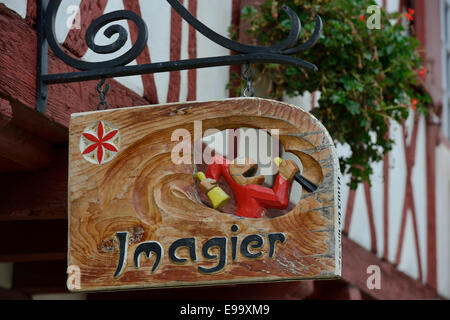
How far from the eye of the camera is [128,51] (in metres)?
3.11

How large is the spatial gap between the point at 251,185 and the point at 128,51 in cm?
57

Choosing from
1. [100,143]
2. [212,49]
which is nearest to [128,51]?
[100,143]

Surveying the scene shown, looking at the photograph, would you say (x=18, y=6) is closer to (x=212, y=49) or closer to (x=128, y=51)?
(x=128, y=51)

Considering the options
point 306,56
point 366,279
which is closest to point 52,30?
point 306,56

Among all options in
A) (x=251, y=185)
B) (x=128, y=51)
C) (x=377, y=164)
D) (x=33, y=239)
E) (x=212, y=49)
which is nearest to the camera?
(x=251, y=185)

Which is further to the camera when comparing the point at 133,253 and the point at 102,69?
the point at 102,69

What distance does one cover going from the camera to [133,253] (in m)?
2.91

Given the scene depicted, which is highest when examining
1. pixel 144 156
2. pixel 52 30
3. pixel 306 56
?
pixel 306 56

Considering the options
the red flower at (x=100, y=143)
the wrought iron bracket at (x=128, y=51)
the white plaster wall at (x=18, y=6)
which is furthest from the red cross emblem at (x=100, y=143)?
the white plaster wall at (x=18, y=6)

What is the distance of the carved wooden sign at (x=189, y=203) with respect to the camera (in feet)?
9.25

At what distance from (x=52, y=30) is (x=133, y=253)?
0.80m
